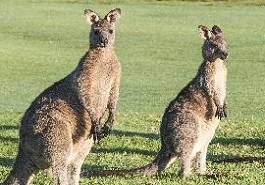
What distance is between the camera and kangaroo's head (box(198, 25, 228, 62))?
26.7 ft

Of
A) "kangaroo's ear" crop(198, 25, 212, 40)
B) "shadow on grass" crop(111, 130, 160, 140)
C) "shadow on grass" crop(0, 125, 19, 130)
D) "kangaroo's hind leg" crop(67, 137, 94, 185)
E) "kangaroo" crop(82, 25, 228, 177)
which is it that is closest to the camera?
"kangaroo's hind leg" crop(67, 137, 94, 185)

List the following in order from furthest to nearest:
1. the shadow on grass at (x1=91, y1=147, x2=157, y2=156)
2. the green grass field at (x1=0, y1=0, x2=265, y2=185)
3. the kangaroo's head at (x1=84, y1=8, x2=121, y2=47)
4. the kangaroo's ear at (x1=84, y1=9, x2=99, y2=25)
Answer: the shadow on grass at (x1=91, y1=147, x2=157, y2=156), the green grass field at (x1=0, y1=0, x2=265, y2=185), the kangaroo's ear at (x1=84, y1=9, x2=99, y2=25), the kangaroo's head at (x1=84, y1=8, x2=121, y2=47)

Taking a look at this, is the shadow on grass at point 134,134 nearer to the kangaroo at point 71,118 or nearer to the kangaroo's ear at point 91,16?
the kangaroo's ear at point 91,16

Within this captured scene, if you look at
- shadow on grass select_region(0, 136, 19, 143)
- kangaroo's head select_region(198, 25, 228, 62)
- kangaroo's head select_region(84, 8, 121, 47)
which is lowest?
shadow on grass select_region(0, 136, 19, 143)

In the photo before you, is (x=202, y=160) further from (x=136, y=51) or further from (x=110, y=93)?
(x=136, y=51)

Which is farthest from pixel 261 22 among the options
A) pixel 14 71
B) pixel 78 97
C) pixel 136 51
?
pixel 78 97

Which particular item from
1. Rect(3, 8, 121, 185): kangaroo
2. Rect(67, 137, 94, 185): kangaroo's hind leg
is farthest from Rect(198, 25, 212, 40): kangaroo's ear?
Rect(67, 137, 94, 185): kangaroo's hind leg

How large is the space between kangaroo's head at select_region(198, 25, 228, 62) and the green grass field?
120cm

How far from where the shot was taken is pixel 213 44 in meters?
8.15

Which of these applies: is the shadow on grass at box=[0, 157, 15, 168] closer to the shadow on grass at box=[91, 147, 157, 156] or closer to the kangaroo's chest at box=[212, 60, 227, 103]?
the shadow on grass at box=[91, 147, 157, 156]

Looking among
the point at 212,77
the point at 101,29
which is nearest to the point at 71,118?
the point at 101,29

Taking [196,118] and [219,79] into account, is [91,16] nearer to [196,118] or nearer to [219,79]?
[196,118]

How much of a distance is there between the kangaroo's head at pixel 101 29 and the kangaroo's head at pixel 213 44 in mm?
1578

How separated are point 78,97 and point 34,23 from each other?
2510cm
